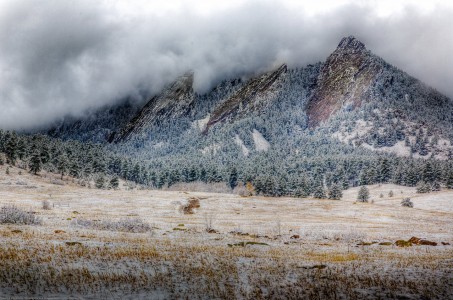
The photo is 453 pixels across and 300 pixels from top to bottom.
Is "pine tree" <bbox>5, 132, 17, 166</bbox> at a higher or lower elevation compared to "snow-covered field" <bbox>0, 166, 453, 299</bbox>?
higher

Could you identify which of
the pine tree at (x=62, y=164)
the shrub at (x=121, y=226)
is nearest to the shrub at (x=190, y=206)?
the shrub at (x=121, y=226)

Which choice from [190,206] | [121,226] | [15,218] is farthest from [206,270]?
[190,206]

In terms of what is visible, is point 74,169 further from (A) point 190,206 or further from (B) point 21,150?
(A) point 190,206

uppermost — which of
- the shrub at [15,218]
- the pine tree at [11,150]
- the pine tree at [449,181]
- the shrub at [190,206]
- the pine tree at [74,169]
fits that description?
the pine tree at [11,150]

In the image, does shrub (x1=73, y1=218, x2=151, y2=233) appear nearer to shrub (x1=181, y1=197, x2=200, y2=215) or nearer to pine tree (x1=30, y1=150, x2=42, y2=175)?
shrub (x1=181, y1=197, x2=200, y2=215)

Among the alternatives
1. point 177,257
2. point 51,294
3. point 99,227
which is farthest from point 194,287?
point 99,227

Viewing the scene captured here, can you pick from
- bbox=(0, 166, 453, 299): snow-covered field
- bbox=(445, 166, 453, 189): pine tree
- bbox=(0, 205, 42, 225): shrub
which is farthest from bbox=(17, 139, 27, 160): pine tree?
bbox=(445, 166, 453, 189): pine tree

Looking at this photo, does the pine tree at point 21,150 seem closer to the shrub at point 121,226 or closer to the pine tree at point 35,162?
the pine tree at point 35,162

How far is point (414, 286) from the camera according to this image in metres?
20.2

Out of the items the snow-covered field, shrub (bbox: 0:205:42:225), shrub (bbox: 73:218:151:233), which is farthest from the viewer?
shrub (bbox: 73:218:151:233)

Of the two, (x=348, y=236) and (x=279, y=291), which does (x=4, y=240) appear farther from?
(x=348, y=236)

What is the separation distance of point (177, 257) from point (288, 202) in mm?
84763

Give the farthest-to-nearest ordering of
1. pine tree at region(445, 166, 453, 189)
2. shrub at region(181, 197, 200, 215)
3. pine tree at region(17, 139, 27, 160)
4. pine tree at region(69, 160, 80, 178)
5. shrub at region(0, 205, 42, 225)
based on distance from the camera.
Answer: pine tree at region(445, 166, 453, 189)
pine tree at region(69, 160, 80, 178)
pine tree at region(17, 139, 27, 160)
shrub at region(181, 197, 200, 215)
shrub at region(0, 205, 42, 225)

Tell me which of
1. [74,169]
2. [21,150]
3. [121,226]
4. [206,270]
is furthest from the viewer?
[74,169]
